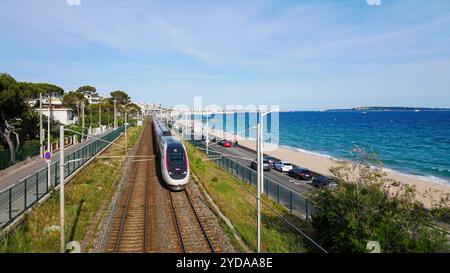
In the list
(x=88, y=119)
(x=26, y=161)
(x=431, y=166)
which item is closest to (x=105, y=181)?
(x=26, y=161)

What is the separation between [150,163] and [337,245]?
2697 cm

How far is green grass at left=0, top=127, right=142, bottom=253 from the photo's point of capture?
1281 centimetres

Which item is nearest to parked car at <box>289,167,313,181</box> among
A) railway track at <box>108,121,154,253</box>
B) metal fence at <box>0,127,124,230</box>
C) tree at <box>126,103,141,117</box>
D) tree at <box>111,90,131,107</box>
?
railway track at <box>108,121,154,253</box>

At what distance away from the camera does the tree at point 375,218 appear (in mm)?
10438

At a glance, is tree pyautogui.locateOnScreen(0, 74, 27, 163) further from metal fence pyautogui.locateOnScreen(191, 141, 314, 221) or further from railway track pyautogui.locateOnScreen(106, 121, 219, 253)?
metal fence pyautogui.locateOnScreen(191, 141, 314, 221)

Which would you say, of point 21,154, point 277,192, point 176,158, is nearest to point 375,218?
point 277,192

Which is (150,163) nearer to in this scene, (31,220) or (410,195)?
(31,220)

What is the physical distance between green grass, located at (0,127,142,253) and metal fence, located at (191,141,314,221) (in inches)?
415

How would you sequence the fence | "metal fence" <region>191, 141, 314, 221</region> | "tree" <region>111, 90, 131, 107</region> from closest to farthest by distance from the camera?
"metal fence" <region>191, 141, 314, 221</region>, the fence, "tree" <region>111, 90, 131, 107</region>

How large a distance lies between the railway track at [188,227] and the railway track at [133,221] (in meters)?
1.45

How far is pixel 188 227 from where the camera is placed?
16.1 metres

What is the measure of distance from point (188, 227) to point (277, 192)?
948cm

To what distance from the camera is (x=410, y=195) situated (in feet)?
37.2

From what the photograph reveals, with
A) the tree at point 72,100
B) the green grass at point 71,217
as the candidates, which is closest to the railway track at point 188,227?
the green grass at point 71,217
